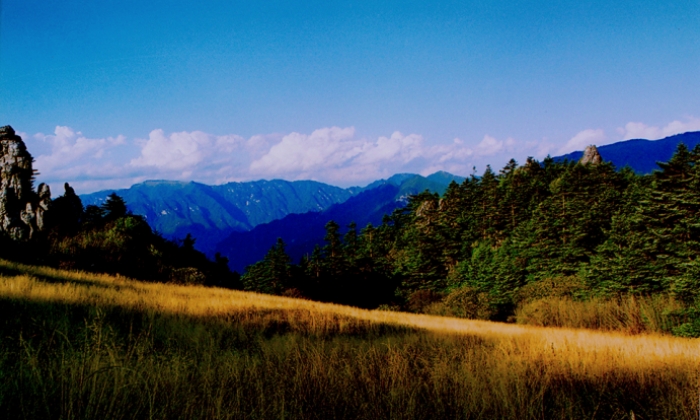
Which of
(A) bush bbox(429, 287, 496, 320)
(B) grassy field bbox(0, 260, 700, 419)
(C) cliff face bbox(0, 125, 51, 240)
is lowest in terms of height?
(A) bush bbox(429, 287, 496, 320)

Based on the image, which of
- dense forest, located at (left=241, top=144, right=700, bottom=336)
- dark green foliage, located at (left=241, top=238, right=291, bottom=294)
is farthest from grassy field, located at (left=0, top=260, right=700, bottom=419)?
dark green foliage, located at (left=241, top=238, right=291, bottom=294)

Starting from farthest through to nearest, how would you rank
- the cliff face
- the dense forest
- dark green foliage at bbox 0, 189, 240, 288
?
1. the dense forest
2. the cliff face
3. dark green foliage at bbox 0, 189, 240, 288

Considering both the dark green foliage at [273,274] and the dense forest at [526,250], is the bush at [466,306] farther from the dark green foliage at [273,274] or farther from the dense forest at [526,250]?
the dark green foliage at [273,274]

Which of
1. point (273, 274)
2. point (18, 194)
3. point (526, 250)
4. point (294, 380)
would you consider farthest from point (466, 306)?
point (294, 380)

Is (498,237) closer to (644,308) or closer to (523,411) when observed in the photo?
(644,308)

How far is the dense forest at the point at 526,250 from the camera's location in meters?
48.3

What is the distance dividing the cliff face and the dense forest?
39484 millimetres

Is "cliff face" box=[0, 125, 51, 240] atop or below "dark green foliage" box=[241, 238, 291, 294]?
atop

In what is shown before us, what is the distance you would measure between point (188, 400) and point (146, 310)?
5610 millimetres

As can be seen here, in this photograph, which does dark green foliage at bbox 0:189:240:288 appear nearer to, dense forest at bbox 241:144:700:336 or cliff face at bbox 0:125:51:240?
cliff face at bbox 0:125:51:240

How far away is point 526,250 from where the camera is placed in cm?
6731

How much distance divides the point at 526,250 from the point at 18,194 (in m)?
68.1

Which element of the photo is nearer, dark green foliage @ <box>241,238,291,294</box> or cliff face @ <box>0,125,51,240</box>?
cliff face @ <box>0,125,51,240</box>

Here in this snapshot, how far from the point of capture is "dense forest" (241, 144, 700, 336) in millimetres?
48312
